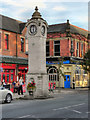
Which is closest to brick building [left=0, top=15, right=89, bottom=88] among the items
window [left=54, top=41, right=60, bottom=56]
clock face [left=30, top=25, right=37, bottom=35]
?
window [left=54, top=41, right=60, bottom=56]

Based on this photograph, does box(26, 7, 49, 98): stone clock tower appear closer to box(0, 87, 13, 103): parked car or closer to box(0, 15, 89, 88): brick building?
box(0, 87, 13, 103): parked car

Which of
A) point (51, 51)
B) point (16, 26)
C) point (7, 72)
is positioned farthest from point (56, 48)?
point (7, 72)

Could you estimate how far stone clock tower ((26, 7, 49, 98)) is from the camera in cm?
2092

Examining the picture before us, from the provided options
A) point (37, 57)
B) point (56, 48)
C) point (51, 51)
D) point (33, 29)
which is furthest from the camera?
point (51, 51)

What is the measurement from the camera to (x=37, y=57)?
21.1 m

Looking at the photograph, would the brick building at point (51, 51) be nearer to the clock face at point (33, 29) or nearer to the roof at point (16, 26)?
the roof at point (16, 26)

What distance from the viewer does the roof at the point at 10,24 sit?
105 feet

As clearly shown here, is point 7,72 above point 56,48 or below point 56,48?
below

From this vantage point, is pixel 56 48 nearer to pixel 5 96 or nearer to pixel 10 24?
pixel 10 24

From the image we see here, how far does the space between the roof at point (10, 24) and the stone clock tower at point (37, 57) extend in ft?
34.2

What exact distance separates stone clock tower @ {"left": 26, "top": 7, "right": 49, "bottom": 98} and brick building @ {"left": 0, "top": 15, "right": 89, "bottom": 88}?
345 inches

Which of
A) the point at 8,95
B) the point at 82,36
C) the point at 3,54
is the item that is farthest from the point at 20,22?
the point at 8,95

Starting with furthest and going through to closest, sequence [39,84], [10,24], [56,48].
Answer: [56,48] → [10,24] → [39,84]

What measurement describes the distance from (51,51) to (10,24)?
9138mm
